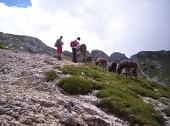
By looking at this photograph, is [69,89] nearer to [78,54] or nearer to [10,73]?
[10,73]

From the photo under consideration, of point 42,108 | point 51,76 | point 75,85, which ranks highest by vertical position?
point 51,76

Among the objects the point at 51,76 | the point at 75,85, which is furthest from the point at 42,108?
the point at 51,76

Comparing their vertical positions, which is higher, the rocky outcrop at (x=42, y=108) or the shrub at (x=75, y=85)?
the shrub at (x=75, y=85)

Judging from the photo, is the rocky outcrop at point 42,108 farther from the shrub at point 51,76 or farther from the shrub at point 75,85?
the shrub at point 75,85

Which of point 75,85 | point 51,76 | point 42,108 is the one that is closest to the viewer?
point 42,108

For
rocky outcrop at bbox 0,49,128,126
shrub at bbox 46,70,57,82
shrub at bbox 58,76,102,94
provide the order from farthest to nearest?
shrub at bbox 46,70,57,82
shrub at bbox 58,76,102,94
rocky outcrop at bbox 0,49,128,126

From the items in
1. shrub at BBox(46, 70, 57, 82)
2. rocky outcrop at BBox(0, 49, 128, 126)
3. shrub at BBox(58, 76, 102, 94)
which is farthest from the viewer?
shrub at BBox(46, 70, 57, 82)

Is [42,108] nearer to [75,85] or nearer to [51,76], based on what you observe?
[75,85]

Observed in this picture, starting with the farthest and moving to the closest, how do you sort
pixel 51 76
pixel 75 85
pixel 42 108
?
1. pixel 51 76
2. pixel 75 85
3. pixel 42 108

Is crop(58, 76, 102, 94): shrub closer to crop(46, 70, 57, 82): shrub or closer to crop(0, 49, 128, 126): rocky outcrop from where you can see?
crop(0, 49, 128, 126): rocky outcrop

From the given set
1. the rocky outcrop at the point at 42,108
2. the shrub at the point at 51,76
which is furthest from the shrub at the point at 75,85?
the shrub at the point at 51,76

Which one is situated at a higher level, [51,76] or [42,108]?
[51,76]

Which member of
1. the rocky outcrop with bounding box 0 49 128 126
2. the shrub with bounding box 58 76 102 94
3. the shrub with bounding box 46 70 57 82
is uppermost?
the shrub with bounding box 46 70 57 82

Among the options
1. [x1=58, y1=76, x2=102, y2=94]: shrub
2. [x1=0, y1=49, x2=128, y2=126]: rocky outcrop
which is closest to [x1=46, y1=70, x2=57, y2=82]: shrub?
[x1=0, y1=49, x2=128, y2=126]: rocky outcrop
